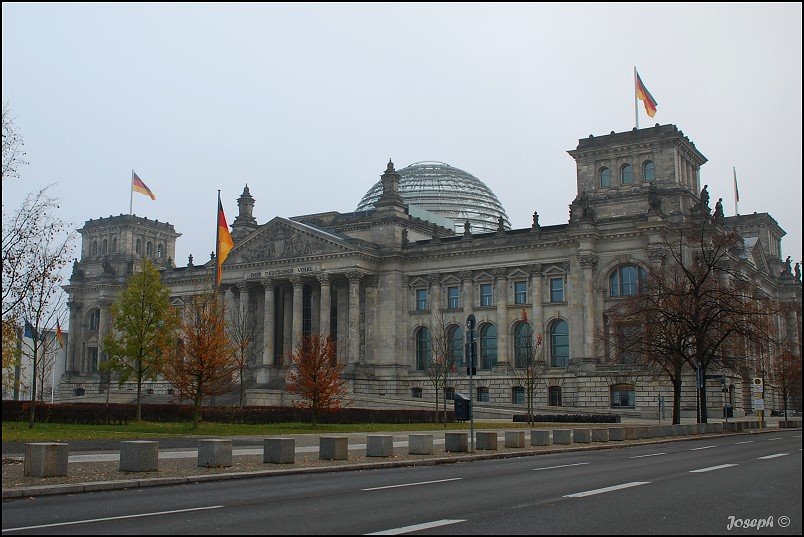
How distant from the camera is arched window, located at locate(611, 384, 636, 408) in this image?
75.9 m

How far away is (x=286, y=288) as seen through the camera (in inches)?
3814

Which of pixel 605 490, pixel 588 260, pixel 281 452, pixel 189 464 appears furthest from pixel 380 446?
pixel 588 260

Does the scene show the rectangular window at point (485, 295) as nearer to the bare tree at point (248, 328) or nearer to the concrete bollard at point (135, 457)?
the bare tree at point (248, 328)

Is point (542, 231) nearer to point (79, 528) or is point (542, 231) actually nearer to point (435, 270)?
point (435, 270)

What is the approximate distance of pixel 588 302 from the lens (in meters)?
79.4

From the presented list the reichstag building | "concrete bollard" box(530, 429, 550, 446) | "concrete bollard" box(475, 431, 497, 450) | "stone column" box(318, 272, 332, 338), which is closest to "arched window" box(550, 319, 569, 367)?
the reichstag building

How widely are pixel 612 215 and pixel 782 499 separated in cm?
6852

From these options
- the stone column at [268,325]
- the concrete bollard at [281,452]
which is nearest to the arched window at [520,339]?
the stone column at [268,325]

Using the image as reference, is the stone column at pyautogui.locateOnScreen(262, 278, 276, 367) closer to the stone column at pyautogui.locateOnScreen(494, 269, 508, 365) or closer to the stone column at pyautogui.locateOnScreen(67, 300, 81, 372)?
the stone column at pyautogui.locateOnScreen(494, 269, 508, 365)

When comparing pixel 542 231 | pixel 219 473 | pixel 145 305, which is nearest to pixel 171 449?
pixel 219 473

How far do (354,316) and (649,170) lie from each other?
31699 millimetres

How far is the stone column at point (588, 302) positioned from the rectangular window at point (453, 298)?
14342mm

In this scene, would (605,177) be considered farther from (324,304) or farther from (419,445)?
(419,445)

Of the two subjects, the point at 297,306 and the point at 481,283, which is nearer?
the point at 481,283
